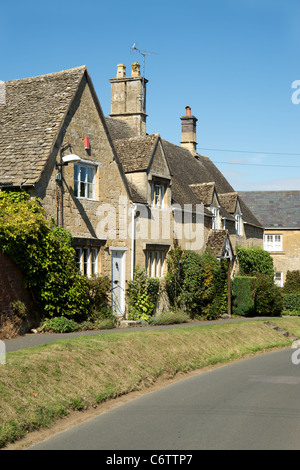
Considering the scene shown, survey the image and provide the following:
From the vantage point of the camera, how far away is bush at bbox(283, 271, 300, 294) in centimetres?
4472

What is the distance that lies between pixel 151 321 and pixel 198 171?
15.9 meters

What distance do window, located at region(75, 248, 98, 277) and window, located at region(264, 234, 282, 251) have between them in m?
31.3

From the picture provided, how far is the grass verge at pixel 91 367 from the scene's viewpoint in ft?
29.4

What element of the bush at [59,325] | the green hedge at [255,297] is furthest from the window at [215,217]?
the bush at [59,325]

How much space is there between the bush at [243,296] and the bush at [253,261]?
11.8 ft

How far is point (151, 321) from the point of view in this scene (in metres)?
22.2

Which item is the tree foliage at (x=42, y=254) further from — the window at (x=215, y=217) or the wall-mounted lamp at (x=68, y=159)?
the window at (x=215, y=217)

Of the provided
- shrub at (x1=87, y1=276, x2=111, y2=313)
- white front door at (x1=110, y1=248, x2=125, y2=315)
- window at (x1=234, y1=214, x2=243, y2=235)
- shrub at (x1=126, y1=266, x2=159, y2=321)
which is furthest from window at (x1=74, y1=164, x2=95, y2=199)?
window at (x1=234, y1=214, x2=243, y2=235)

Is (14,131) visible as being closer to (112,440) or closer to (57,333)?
(57,333)

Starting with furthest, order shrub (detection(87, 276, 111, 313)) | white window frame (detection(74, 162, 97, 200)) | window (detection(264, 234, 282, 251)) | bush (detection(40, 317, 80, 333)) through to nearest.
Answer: window (detection(264, 234, 282, 251)) → white window frame (detection(74, 162, 97, 200)) → shrub (detection(87, 276, 111, 313)) → bush (detection(40, 317, 80, 333))

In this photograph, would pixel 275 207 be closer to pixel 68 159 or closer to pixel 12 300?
pixel 68 159

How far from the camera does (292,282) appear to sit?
46.0 meters

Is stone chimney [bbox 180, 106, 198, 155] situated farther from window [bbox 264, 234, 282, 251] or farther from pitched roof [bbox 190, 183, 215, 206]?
window [bbox 264, 234, 282, 251]

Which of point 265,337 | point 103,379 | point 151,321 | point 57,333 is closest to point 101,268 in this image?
point 151,321
